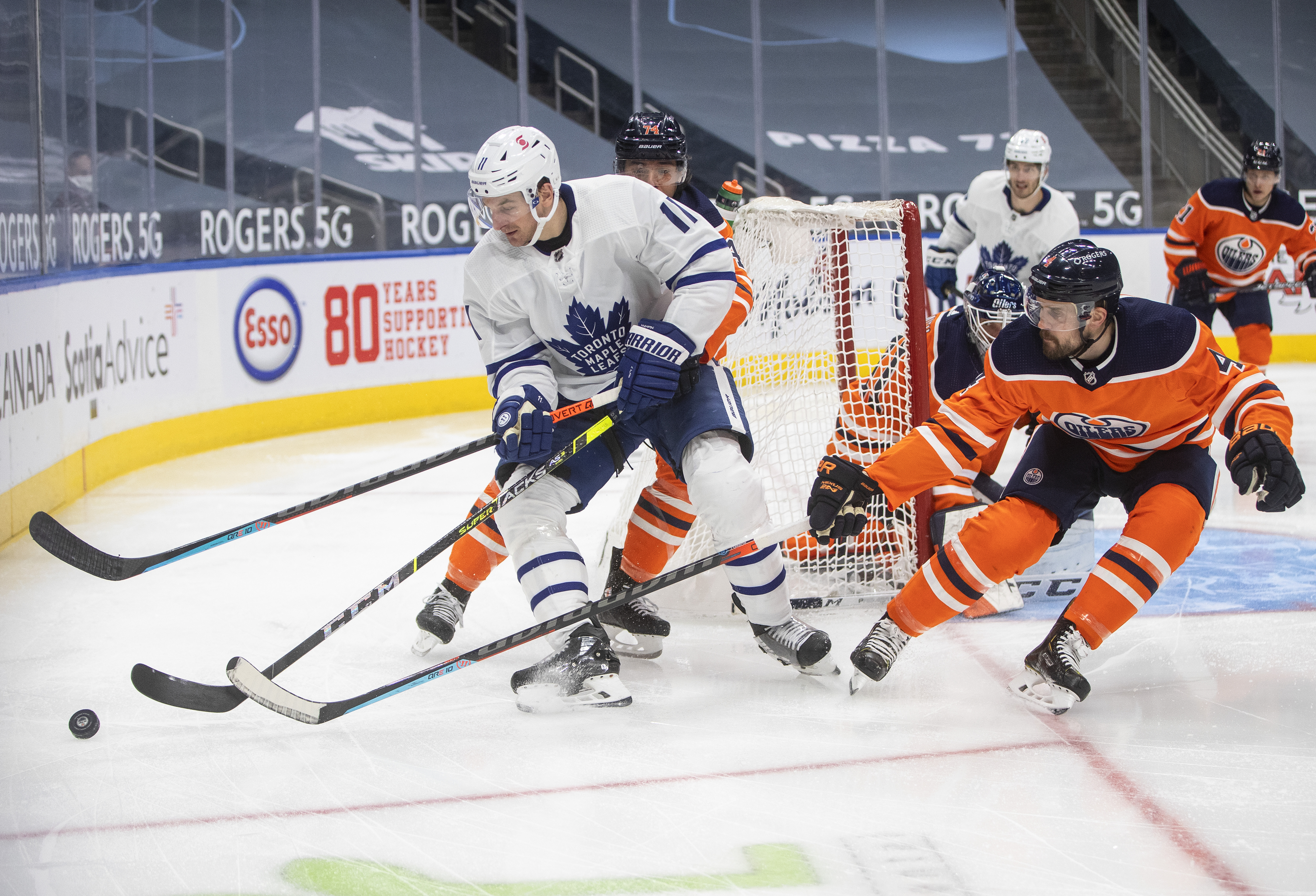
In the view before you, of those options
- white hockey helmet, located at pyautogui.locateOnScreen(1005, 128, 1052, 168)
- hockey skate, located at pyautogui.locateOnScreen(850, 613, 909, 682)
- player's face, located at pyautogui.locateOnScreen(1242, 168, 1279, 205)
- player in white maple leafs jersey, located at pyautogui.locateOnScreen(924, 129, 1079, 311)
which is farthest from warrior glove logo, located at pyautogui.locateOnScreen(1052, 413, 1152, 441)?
player's face, located at pyautogui.locateOnScreen(1242, 168, 1279, 205)

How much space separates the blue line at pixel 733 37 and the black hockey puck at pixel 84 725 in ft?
23.8

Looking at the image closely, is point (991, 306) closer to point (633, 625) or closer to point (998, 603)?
point (998, 603)

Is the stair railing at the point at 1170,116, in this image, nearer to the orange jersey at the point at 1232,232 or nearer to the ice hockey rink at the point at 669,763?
the orange jersey at the point at 1232,232

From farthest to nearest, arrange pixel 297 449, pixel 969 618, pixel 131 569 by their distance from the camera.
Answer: pixel 297 449 < pixel 969 618 < pixel 131 569

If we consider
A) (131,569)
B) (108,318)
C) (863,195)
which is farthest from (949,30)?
(131,569)

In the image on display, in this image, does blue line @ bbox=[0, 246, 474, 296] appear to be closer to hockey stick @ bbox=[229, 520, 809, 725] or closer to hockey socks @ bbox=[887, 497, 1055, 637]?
hockey stick @ bbox=[229, 520, 809, 725]

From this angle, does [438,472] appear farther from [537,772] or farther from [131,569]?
[537,772]

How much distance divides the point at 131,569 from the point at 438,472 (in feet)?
8.03

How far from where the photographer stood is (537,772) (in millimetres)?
2020

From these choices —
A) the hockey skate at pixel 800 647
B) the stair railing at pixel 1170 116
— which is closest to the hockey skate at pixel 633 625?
the hockey skate at pixel 800 647

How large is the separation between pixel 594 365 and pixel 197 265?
352 centimetres

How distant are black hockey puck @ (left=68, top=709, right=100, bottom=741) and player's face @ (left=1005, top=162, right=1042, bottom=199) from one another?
3440mm

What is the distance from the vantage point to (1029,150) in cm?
444

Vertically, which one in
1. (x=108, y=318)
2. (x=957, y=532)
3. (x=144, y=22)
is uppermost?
(x=144, y=22)
